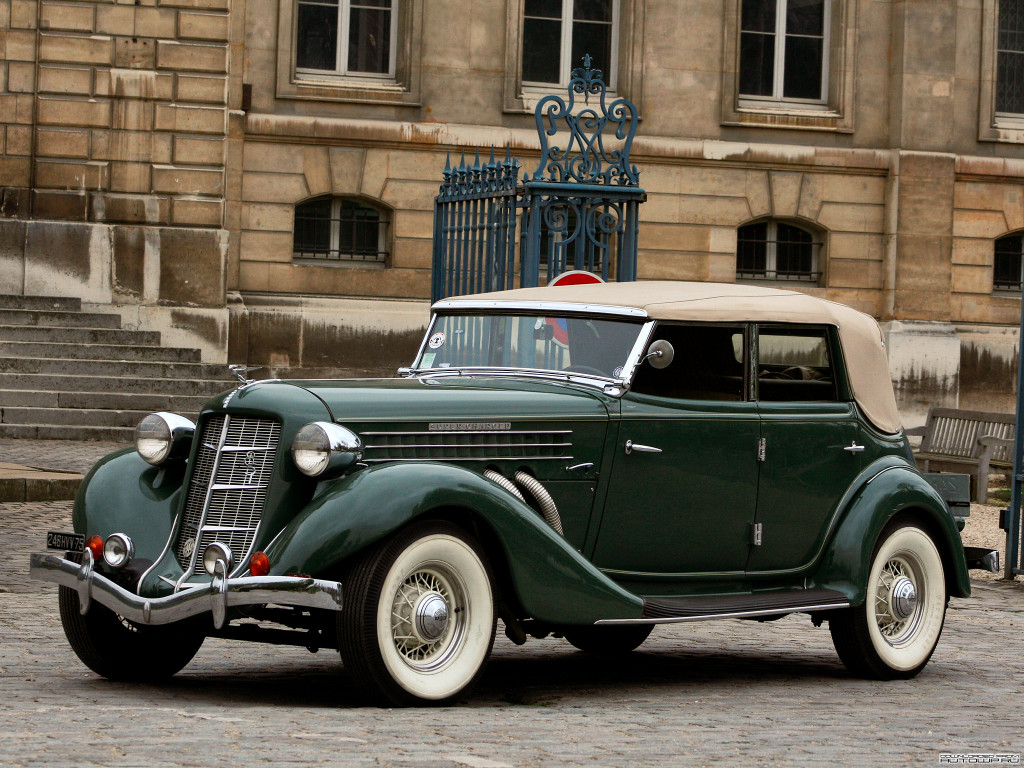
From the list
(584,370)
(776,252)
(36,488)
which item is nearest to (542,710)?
(584,370)

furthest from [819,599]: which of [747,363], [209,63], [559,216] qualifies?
[209,63]

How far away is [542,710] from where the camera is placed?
639 centimetres

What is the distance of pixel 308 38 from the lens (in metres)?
23.7

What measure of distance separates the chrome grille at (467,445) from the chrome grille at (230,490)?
1.27 feet

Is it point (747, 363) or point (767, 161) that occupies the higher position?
point (767, 161)

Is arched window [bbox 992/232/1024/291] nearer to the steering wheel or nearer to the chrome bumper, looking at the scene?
the steering wheel

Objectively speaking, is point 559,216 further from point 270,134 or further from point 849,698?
point 270,134

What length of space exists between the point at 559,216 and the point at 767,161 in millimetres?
11785

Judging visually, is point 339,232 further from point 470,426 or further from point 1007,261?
point 470,426

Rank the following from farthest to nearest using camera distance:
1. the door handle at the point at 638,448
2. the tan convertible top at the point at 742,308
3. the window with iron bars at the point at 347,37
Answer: the window with iron bars at the point at 347,37 < the tan convertible top at the point at 742,308 < the door handle at the point at 638,448

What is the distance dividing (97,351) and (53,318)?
102 cm

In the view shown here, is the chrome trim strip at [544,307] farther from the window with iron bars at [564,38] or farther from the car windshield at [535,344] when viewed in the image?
the window with iron bars at [564,38]

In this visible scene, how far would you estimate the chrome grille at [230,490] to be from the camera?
6.36m

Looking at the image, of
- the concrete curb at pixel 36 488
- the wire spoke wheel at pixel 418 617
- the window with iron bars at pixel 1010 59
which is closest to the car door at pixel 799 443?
the wire spoke wheel at pixel 418 617
